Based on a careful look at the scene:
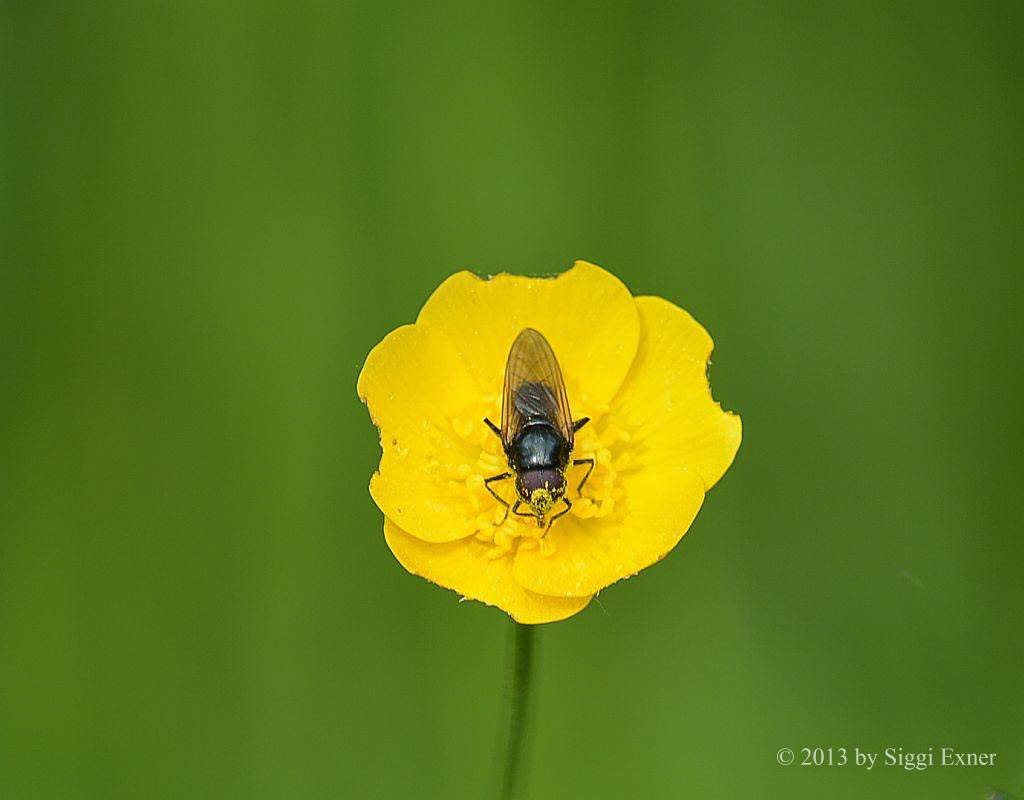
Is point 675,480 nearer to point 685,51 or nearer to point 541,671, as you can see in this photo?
point 541,671

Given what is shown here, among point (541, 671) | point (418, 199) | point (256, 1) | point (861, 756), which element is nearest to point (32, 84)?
point (256, 1)

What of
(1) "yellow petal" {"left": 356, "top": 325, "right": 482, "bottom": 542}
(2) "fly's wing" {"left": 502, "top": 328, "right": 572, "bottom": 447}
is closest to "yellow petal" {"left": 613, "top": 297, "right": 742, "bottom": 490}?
(2) "fly's wing" {"left": 502, "top": 328, "right": 572, "bottom": 447}

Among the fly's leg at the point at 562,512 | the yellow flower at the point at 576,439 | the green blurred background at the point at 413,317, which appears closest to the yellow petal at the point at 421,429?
the yellow flower at the point at 576,439

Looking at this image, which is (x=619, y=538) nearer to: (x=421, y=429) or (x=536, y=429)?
(x=536, y=429)

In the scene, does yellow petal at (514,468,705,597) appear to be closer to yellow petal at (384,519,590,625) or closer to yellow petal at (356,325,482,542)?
yellow petal at (384,519,590,625)

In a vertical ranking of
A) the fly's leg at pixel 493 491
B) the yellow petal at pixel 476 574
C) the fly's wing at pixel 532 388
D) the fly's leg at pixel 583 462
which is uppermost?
the fly's wing at pixel 532 388

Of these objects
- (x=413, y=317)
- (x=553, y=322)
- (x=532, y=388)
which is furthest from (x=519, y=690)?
(x=413, y=317)

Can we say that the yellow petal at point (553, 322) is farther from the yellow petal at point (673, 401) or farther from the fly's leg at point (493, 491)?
the fly's leg at point (493, 491)
